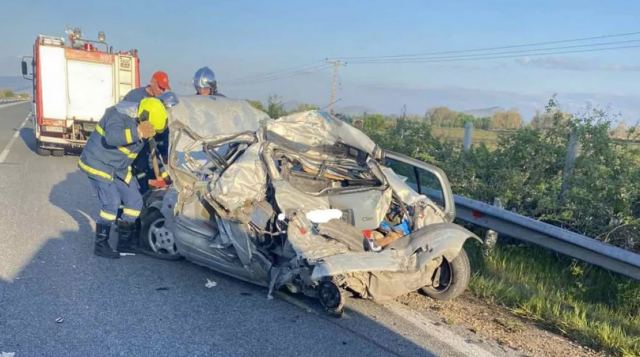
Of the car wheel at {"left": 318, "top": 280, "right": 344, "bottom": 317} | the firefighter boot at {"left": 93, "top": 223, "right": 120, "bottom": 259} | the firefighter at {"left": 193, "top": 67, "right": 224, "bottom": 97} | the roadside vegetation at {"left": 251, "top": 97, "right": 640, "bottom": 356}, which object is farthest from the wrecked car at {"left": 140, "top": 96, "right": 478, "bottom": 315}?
the firefighter at {"left": 193, "top": 67, "right": 224, "bottom": 97}

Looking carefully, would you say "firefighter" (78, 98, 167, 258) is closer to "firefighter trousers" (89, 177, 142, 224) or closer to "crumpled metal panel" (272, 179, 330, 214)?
"firefighter trousers" (89, 177, 142, 224)

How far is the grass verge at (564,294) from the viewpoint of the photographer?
4023 mm

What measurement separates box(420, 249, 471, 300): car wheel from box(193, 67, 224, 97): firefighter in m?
3.87

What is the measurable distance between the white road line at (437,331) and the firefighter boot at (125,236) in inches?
114

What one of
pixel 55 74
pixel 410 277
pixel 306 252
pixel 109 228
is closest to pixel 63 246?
pixel 109 228

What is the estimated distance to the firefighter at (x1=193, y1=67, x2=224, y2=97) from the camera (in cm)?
684

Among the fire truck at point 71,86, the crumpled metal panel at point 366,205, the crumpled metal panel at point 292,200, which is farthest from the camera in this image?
the fire truck at point 71,86

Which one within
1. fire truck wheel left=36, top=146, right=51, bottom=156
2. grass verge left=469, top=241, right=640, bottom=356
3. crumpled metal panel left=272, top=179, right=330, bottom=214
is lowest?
fire truck wheel left=36, top=146, right=51, bottom=156

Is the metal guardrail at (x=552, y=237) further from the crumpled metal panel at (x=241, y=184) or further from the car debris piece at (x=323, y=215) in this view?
the crumpled metal panel at (x=241, y=184)

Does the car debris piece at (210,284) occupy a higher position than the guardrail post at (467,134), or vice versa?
the guardrail post at (467,134)

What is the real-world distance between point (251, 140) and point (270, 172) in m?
0.52

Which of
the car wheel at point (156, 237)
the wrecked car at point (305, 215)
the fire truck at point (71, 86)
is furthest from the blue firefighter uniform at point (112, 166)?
the fire truck at point (71, 86)

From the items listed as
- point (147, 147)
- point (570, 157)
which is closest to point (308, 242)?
point (147, 147)

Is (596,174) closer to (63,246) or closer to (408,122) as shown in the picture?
(408,122)
